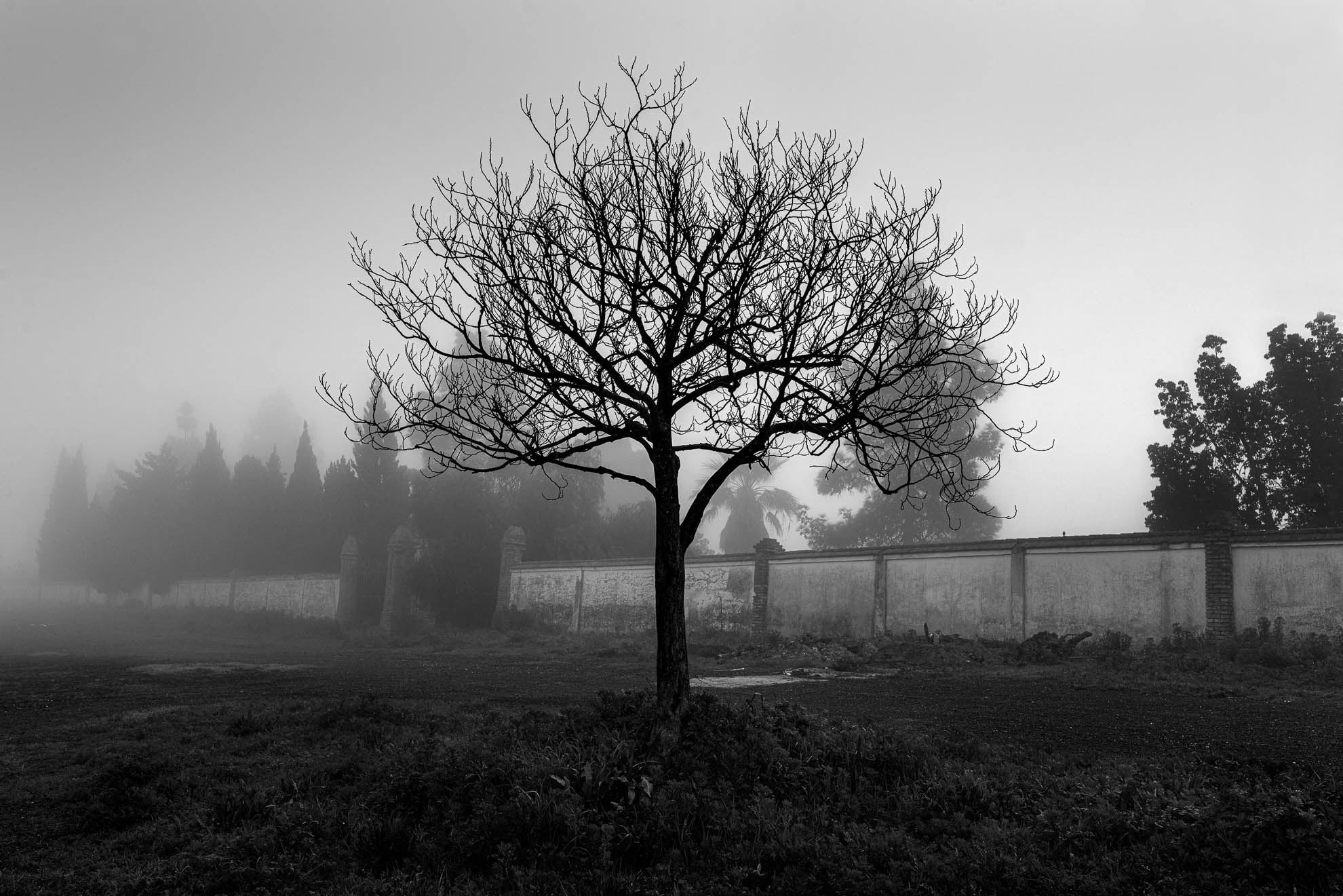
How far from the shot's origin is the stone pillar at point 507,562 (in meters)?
32.2

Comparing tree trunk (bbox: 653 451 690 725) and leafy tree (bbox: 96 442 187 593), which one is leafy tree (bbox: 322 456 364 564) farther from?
tree trunk (bbox: 653 451 690 725)

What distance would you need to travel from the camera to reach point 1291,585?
16828mm

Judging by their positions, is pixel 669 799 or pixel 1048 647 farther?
pixel 1048 647

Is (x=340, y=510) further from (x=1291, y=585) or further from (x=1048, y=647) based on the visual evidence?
(x=1291, y=585)

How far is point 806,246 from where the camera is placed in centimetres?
771

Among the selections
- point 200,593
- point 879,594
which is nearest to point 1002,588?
point 879,594

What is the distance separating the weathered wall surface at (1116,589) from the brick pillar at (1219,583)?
16 cm

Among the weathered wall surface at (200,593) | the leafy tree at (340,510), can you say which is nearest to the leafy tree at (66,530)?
the weathered wall surface at (200,593)

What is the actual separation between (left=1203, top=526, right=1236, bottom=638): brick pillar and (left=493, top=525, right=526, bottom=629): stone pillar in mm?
22500

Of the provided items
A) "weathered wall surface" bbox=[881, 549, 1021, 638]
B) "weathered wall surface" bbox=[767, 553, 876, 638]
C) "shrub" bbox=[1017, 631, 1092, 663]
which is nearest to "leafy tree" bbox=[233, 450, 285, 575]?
"weathered wall surface" bbox=[767, 553, 876, 638]

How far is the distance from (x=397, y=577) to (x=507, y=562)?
4.18 m

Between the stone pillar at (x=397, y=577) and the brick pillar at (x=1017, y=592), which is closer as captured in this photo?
the brick pillar at (x=1017, y=592)

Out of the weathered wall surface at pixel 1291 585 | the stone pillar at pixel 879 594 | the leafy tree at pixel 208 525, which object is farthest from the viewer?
the leafy tree at pixel 208 525

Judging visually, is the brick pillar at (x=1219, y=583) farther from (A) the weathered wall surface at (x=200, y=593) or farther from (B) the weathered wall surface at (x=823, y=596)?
(A) the weathered wall surface at (x=200, y=593)
